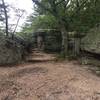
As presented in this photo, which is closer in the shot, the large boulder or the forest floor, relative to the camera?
the forest floor

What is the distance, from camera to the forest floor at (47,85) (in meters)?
4.91

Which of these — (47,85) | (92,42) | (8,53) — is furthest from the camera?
(92,42)

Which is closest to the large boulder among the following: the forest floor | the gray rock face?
the forest floor

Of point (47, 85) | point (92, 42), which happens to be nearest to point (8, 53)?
point (47, 85)

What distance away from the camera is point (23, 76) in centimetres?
651

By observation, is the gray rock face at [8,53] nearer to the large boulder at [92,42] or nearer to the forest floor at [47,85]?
the forest floor at [47,85]

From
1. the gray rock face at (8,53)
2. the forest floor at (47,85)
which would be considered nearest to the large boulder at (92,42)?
the forest floor at (47,85)

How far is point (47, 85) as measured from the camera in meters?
5.62

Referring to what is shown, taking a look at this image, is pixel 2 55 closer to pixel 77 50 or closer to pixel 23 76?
pixel 23 76

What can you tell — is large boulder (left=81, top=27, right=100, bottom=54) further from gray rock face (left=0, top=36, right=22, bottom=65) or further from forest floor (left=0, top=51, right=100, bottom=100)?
gray rock face (left=0, top=36, right=22, bottom=65)

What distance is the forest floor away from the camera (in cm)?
491

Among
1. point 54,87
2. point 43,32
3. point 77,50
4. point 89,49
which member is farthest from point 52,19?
point 54,87

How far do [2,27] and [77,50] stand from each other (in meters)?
5.34

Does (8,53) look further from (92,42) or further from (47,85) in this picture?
(92,42)
